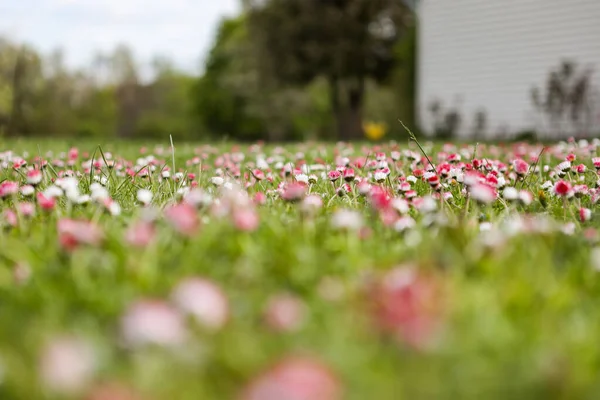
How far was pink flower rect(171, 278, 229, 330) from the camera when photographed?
4.00ft

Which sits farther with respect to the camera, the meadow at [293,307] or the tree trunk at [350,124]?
the tree trunk at [350,124]

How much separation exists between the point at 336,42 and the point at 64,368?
1608 cm

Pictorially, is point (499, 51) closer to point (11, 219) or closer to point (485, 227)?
point (485, 227)

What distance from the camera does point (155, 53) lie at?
159 ft

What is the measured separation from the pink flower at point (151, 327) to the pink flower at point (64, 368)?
0.34 ft

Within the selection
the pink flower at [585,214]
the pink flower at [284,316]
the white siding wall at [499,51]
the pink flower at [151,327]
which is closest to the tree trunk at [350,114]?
the white siding wall at [499,51]

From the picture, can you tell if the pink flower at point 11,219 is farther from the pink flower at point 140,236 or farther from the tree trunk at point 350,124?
the tree trunk at point 350,124

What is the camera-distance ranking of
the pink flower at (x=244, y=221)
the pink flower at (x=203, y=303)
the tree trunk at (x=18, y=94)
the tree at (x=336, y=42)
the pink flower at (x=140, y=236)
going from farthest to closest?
the tree trunk at (x=18, y=94) < the tree at (x=336, y=42) < the pink flower at (x=244, y=221) < the pink flower at (x=140, y=236) < the pink flower at (x=203, y=303)

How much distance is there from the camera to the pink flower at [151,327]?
42.6 inches

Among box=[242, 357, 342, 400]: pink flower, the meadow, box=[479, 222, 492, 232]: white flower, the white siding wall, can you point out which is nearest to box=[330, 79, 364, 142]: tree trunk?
the white siding wall

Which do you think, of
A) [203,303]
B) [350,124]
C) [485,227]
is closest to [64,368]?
[203,303]

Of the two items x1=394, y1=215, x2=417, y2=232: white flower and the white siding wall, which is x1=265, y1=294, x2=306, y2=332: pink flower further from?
the white siding wall

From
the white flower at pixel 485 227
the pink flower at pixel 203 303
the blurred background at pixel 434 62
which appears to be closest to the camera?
the pink flower at pixel 203 303

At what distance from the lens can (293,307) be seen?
1.32 m
